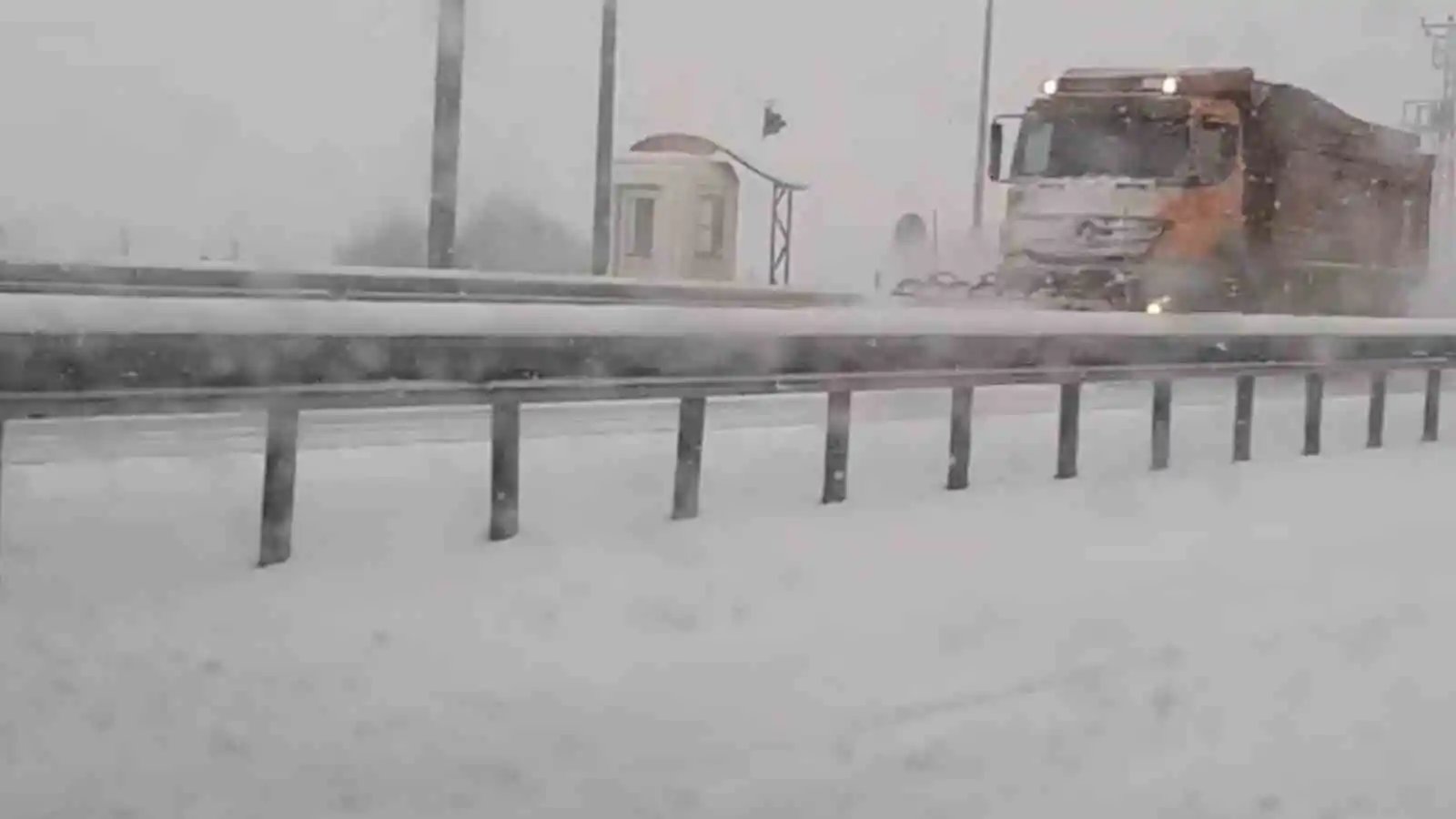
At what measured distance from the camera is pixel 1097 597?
7.84 metres

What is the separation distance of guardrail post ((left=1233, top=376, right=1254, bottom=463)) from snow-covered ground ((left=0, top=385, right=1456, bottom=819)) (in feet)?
8.14

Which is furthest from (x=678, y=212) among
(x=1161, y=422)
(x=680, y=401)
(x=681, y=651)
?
(x=681, y=651)

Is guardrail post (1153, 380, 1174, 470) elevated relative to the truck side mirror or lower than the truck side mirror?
lower

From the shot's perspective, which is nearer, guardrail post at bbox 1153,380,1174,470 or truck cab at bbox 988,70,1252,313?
guardrail post at bbox 1153,380,1174,470

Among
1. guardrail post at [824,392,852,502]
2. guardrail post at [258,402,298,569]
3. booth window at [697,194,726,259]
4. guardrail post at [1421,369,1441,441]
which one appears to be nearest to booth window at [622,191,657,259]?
booth window at [697,194,726,259]

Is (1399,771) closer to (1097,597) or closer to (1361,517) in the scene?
(1097,597)

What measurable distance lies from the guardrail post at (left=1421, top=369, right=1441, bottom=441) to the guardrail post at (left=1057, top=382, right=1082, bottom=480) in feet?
15.3

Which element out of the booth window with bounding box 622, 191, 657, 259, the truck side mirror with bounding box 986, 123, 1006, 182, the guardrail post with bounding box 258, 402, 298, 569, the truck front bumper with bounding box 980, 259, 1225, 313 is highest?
the truck side mirror with bounding box 986, 123, 1006, 182

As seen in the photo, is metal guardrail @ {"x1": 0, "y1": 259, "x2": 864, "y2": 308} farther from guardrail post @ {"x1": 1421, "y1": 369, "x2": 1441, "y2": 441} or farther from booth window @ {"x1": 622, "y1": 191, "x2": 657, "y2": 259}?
guardrail post @ {"x1": 1421, "y1": 369, "x2": 1441, "y2": 441}

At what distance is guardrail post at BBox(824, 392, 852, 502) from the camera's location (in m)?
9.19

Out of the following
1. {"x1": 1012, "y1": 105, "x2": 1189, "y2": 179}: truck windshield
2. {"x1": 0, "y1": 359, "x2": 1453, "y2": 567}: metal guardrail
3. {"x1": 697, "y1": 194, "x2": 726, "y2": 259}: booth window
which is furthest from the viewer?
{"x1": 697, "y1": 194, "x2": 726, "y2": 259}: booth window

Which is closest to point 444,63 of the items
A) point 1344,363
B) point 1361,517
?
point 1344,363

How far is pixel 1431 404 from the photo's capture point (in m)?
14.6

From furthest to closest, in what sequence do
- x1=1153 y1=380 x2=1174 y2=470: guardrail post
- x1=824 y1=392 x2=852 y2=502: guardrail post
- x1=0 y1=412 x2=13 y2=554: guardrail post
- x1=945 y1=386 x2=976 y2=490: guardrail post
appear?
x1=1153 y1=380 x2=1174 y2=470: guardrail post
x1=945 y1=386 x2=976 y2=490: guardrail post
x1=824 y1=392 x2=852 y2=502: guardrail post
x1=0 y1=412 x2=13 y2=554: guardrail post
